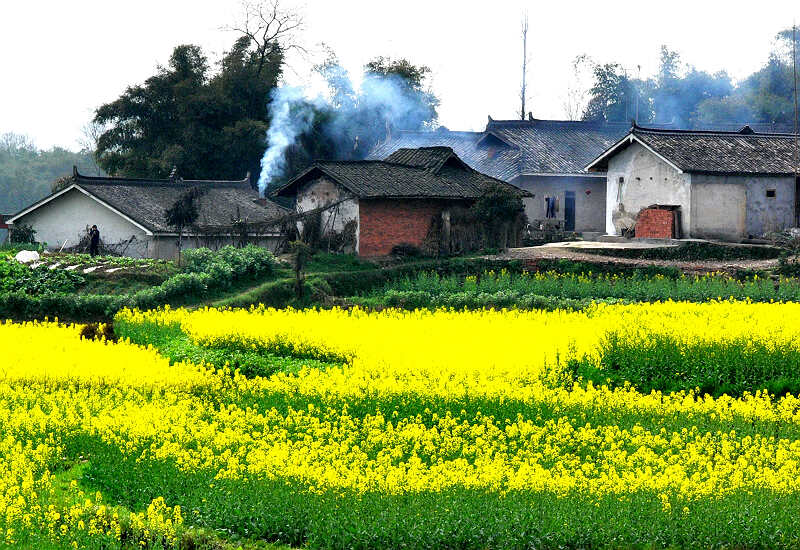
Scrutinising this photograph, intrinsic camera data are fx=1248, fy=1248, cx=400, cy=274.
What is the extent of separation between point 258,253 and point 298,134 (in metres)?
19.7

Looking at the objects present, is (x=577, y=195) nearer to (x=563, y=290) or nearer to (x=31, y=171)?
(x=563, y=290)

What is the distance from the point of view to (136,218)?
3850 centimetres

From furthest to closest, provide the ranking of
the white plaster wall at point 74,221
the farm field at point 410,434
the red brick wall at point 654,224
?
the red brick wall at point 654,224 < the white plaster wall at point 74,221 < the farm field at point 410,434

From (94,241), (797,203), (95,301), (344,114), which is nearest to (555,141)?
(344,114)

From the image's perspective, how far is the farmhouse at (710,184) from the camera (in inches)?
1554

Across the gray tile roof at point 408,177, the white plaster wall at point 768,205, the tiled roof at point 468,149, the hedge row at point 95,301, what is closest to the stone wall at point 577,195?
the tiled roof at point 468,149

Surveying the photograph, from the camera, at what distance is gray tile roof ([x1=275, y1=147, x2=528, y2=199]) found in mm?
37188

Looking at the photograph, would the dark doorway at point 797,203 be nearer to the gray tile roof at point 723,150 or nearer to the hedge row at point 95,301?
the gray tile roof at point 723,150

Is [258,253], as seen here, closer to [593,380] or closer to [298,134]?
[593,380]

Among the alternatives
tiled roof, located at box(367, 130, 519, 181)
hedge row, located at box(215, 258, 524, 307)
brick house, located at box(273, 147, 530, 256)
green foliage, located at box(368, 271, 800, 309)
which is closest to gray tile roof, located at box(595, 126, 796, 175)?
brick house, located at box(273, 147, 530, 256)

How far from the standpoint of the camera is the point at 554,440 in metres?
14.4

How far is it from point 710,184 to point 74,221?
67.1 feet

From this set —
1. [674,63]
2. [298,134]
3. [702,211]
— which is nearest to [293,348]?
[702,211]

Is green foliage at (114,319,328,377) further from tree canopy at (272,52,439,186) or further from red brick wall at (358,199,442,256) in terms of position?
tree canopy at (272,52,439,186)
